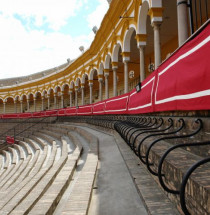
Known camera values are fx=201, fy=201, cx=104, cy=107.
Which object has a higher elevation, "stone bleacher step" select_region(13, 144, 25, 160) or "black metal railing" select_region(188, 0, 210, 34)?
"black metal railing" select_region(188, 0, 210, 34)

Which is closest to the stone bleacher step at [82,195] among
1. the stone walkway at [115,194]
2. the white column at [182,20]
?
the stone walkway at [115,194]

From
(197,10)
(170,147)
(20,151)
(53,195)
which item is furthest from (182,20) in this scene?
(20,151)

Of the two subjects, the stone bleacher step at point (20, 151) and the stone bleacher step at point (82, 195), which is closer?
the stone bleacher step at point (82, 195)

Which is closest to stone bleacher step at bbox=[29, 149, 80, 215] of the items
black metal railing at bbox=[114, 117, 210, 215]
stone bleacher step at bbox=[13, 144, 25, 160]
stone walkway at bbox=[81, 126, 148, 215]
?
stone walkway at bbox=[81, 126, 148, 215]

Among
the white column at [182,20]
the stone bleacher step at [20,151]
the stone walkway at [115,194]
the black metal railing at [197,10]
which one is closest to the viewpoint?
the stone walkway at [115,194]

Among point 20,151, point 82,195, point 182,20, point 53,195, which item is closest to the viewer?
point 82,195

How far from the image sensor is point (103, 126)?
9.43 metres

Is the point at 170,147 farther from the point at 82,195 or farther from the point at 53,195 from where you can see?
the point at 53,195

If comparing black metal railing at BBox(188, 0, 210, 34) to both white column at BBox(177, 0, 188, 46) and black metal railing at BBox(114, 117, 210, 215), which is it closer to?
white column at BBox(177, 0, 188, 46)

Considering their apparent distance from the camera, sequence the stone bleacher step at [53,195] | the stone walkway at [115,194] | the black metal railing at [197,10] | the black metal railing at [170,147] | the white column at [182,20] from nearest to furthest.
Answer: the black metal railing at [170,147]
the stone walkway at [115,194]
the stone bleacher step at [53,195]
the black metal railing at [197,10]
the white column at [182,20]

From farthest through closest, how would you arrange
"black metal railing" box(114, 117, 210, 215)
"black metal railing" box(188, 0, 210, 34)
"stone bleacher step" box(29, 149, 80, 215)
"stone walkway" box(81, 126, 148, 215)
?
"black metal railing" box(188, 0, 210, 34)
"stone bleacher step" box(29, 149, 80, 215)
"stone walkway" box(81, 126, 148, 215)
"black metal railing" box(114, 117, 210, 215)

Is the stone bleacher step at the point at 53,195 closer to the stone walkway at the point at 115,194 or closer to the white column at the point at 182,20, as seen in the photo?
the stone walkway at the point at 115,194

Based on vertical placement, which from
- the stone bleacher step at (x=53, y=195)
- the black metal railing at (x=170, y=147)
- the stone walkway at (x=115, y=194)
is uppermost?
the black metal railing at (x=170, y=147)

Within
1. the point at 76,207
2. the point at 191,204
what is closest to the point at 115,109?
the point at 76,207
